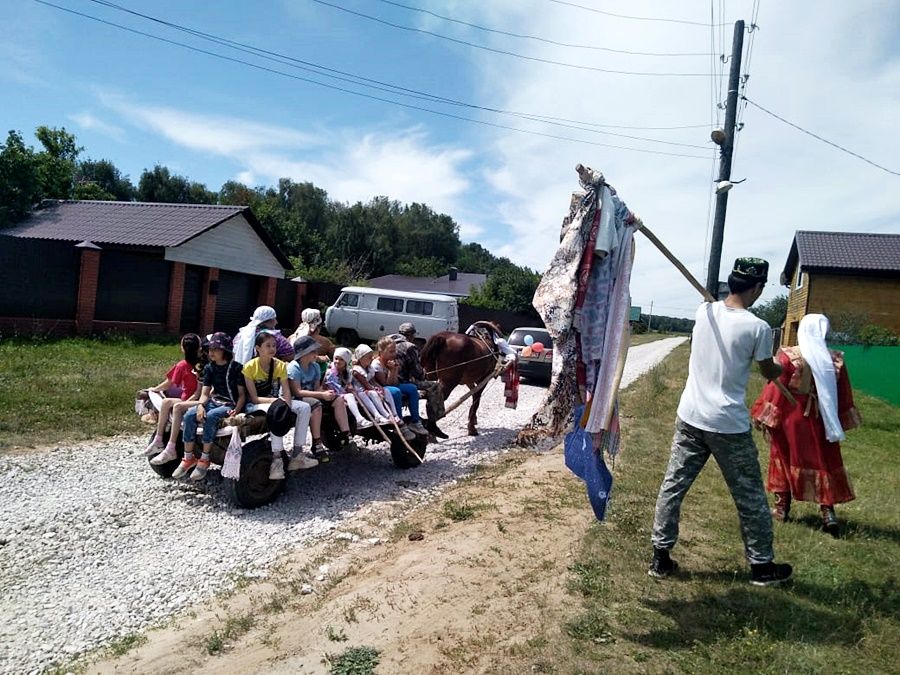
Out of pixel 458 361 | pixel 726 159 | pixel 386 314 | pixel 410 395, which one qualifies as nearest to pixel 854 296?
pixel 726 159

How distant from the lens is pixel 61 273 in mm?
15766

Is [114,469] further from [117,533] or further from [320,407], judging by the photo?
[320,407]

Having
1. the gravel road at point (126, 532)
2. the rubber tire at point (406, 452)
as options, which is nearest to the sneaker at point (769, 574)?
the gravel road at point (126, 532)

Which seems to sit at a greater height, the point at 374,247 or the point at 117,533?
the point at 374,247

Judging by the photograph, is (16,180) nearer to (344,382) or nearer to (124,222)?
(124,222)

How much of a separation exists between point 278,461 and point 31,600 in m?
2.29

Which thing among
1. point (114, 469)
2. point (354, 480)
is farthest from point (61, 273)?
point (354, 480)

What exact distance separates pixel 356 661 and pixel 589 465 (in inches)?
67.1

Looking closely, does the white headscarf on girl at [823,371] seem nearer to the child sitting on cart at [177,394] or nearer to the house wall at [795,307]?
the child sitting on cart at [177,394]

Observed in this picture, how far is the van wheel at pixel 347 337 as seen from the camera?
23145 millimetres

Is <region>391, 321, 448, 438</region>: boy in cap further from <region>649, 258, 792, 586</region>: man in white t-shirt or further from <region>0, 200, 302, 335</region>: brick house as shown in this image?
<region>0, 200, 302, 335</region>: brick house

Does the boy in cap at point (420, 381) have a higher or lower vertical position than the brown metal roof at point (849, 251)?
lower

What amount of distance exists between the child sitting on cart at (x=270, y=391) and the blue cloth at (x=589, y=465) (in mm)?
3183

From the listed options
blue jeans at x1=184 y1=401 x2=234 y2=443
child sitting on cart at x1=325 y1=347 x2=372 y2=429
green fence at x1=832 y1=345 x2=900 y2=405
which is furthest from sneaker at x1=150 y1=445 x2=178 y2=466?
green fence at x1=832 y1=345 x2=900 y2=405
